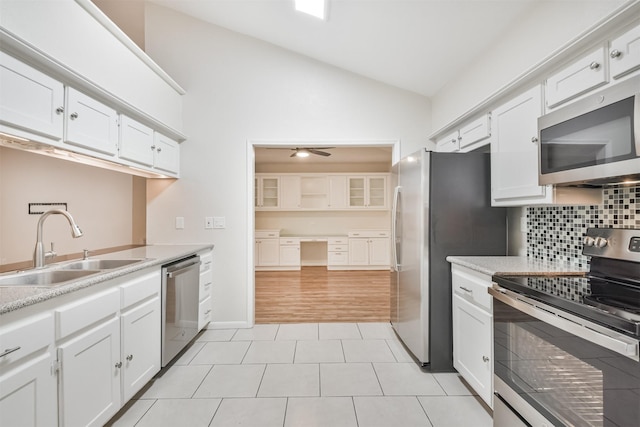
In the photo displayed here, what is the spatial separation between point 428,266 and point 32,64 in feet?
8.75

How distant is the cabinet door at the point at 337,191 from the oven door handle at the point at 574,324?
5.27 meters

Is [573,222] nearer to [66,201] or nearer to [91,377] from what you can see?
[91,377]

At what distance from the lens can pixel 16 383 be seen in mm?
1112

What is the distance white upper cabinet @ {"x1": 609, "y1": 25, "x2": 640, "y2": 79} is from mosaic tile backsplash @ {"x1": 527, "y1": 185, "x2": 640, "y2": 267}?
585 millimetres

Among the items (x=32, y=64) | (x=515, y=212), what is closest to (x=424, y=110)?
(x=515, y=212)

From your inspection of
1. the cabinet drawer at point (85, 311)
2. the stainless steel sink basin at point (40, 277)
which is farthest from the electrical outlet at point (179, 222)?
the cabinet drawer at point (85, 311)

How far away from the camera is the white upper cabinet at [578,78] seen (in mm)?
1413

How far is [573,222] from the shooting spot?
188cm

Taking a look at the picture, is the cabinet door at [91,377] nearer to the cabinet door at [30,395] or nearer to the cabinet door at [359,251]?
the cabinet door at [30,395]

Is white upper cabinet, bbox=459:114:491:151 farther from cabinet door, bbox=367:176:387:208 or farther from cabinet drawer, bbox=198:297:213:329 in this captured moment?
cabinet door, bbox=367:176:387:208

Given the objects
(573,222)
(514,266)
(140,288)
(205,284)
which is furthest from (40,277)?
(573,222)

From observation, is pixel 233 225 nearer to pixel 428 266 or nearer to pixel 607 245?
pixel 428 266

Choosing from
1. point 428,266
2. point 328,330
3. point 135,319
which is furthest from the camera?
point 328,330

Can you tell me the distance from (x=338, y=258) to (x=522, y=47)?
5.11 metres
